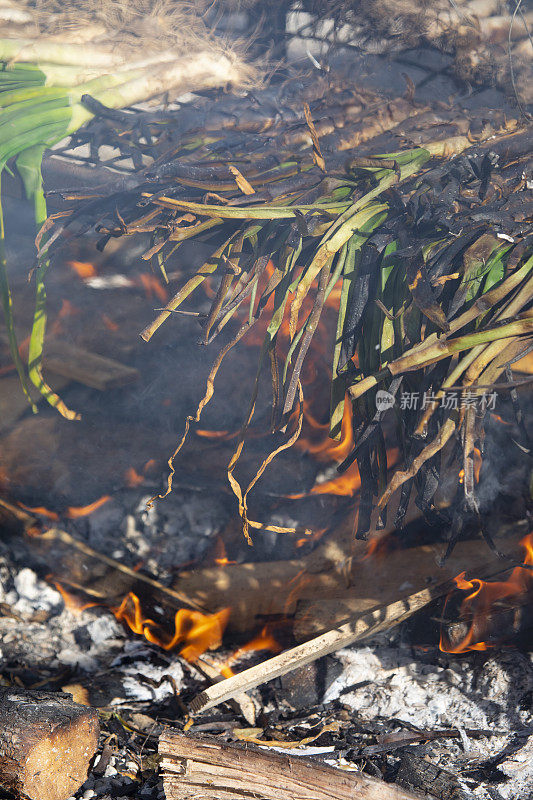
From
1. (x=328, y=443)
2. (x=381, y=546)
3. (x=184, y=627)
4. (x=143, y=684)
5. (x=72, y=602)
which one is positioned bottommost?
(x=143, y=684)

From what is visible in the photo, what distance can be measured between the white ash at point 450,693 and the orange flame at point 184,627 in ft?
1.78

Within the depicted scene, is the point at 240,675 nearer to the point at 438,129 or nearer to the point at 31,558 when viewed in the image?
the point at 31,558

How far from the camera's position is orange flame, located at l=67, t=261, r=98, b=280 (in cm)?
236

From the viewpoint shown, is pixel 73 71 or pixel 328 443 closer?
pixel 328 443

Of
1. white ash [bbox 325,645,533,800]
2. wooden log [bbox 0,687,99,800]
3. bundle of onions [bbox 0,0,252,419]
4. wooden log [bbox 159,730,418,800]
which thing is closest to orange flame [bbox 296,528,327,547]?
white ash [bbox 325,645,533,800]

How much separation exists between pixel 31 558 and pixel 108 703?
26.8 inches

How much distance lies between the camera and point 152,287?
234cm

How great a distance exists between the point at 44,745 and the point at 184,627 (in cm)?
63

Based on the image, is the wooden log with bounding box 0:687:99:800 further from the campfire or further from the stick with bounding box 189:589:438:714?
the stick with bounding box 189:589:438:714

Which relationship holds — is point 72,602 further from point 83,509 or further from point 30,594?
point 83,509

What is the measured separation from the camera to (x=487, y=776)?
1.87 metres

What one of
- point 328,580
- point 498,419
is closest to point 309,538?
point 328,580

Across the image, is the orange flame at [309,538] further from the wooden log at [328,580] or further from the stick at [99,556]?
the stick at [99,556]

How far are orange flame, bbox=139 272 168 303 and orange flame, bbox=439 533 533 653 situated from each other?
1.78m
